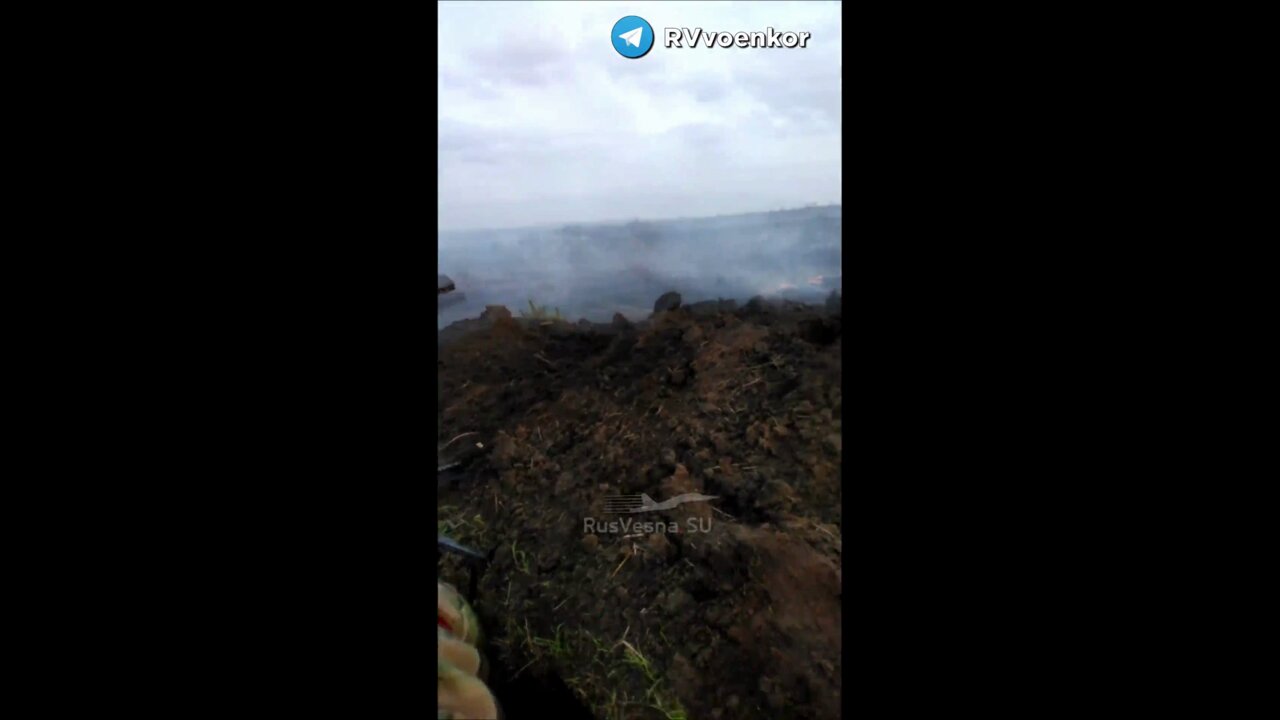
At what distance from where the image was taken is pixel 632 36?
186 centimetres

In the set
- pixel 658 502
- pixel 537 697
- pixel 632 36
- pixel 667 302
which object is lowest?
pixel 537 697

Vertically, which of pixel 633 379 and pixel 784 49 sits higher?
pixel 784 49

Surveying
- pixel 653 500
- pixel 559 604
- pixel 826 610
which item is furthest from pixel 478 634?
pixel 826 610

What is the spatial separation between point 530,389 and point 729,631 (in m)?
0.62

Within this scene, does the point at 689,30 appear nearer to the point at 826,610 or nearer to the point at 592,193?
the point at 592,193

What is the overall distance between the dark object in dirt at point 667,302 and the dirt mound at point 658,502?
0.01 m

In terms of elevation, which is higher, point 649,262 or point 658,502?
point 649,262

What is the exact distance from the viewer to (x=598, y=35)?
186cm

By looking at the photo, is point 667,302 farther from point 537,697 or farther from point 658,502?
point 537,697

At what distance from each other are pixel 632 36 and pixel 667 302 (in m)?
0.53

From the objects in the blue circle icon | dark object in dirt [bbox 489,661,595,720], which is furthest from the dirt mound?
the blue circle icon

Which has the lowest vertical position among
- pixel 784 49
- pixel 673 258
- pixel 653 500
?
pixel 653 500

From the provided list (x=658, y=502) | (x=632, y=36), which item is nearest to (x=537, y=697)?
(x=658, y=502)

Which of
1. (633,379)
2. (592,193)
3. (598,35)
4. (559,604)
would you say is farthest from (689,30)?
(559,604)
